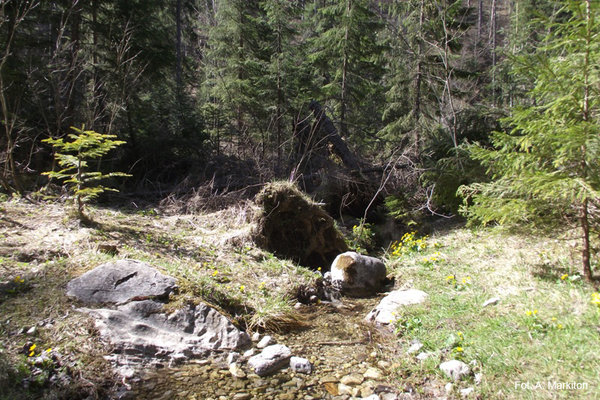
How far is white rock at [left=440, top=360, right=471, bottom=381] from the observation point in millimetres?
3102

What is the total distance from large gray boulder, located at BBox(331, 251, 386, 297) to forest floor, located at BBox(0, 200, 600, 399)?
1.14ft

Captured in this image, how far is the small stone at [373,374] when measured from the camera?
3.48 m

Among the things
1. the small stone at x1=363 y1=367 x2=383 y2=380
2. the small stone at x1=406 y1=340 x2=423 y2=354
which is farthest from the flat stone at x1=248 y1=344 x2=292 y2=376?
the small stone at x1=406 y1=340 x2=423 y2=354

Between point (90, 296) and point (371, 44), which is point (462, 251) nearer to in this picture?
Result: point (90, 296)

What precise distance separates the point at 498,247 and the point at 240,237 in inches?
175

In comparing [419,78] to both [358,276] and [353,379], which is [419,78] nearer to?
[358,276]

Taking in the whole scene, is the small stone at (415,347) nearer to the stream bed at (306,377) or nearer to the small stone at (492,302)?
Answer: the stream bed at (306,377)

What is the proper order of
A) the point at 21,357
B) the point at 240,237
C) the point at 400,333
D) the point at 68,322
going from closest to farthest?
the point at 21,357
the point at 68,322
the point at 400,333
the point at 240,237

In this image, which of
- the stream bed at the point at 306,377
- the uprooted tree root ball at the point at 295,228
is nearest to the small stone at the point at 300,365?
the stream bed at the point at 306,377

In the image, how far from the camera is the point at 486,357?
10.3ft

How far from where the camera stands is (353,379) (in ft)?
11.4

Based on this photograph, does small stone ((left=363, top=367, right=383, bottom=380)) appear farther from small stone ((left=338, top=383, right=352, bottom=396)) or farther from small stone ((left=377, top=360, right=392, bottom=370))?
small stone ((left=338, top=383, right=352, bottom=396))

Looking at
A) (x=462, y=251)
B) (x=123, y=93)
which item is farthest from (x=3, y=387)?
(x=123, y=93)

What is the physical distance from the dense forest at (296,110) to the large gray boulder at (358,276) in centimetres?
201
